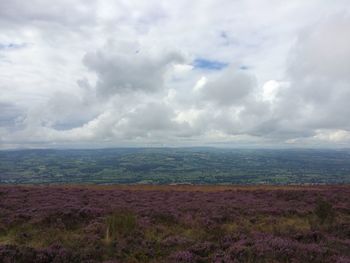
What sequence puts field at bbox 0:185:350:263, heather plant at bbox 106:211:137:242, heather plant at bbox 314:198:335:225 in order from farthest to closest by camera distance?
heather plant at bbox 314:198:335:225, heather plant at bbox 106:211:137:242, field at bbox 0:185:350:263

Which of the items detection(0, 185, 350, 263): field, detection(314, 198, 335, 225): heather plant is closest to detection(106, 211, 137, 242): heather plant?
detection(0, 185, 350, 263): field

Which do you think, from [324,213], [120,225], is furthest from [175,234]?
[324,213]

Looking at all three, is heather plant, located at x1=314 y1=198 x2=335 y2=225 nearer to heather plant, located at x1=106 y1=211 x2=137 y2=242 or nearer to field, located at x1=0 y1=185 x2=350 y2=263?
field, located at x1=0 y1=185 x2=350 y2=263

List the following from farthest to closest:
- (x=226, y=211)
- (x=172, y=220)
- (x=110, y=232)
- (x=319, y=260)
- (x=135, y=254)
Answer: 1. (x=226, y=211)
2. (x=172, y=220)
3. (x=110, y=232)
4. (x=135, y=254)
5. (x=319, y=260)

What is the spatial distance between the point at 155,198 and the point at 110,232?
1317 centimetres

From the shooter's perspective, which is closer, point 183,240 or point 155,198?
point 183,240

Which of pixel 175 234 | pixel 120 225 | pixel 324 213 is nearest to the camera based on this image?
pixel 120 225

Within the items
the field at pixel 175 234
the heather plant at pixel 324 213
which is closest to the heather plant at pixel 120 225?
the field at pixel 175 234

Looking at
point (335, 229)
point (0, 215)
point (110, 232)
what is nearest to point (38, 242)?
point (110, 232)

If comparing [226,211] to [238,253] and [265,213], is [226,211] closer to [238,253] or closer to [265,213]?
[265,213]

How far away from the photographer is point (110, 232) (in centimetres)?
1353

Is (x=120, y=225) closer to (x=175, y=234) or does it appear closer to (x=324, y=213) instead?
(x=175, y=234)

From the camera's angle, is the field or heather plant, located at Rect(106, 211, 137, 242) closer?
the field

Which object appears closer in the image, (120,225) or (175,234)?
(120,225)
